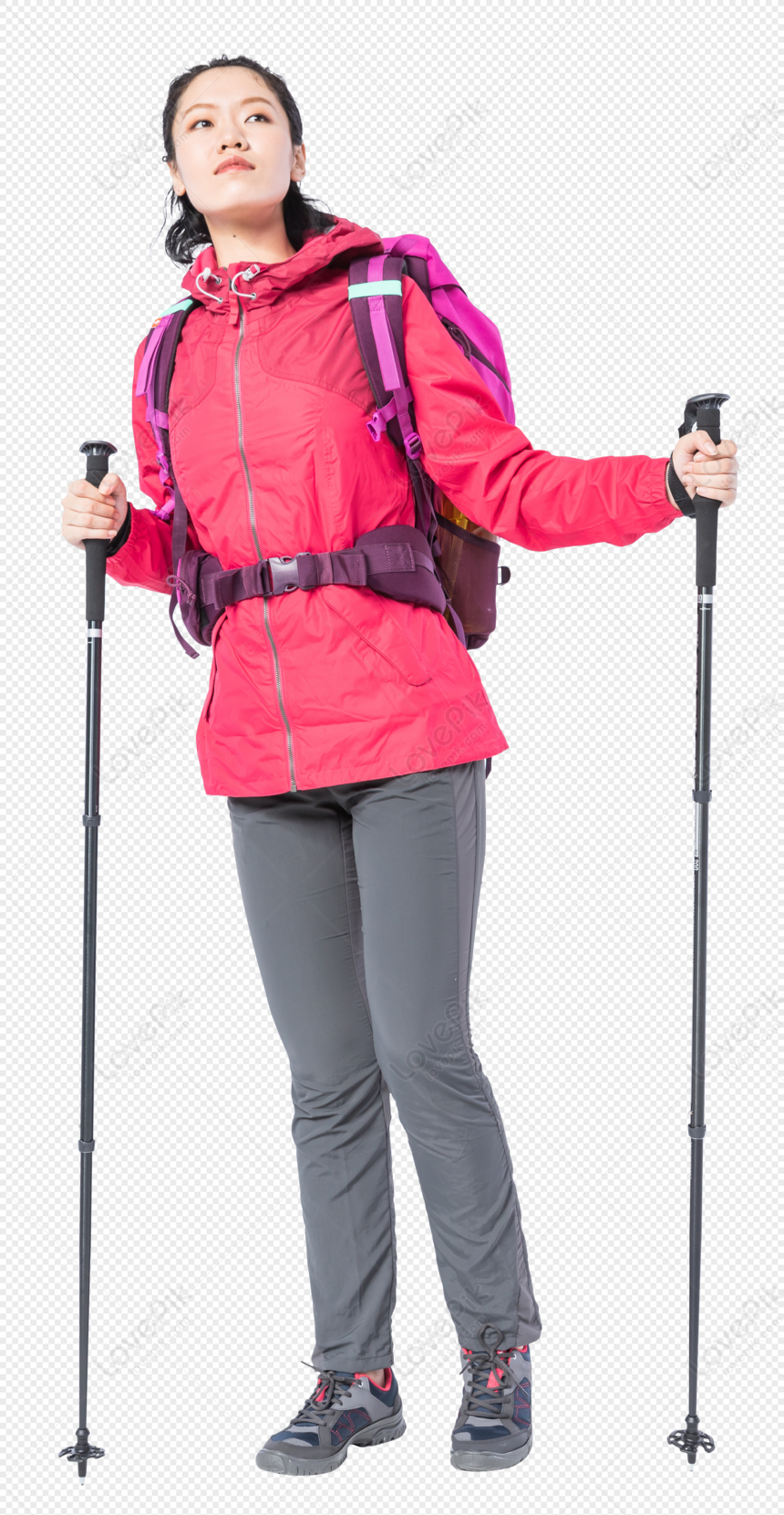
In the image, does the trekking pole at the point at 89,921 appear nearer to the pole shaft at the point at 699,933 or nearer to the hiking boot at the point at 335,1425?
the hiking boot at the point at 335,1425

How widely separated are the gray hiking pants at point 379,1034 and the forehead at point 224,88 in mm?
1499

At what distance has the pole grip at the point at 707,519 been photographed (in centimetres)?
263

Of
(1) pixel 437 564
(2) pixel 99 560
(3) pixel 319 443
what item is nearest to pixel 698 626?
(1) pixel 437 564

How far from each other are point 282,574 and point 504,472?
0.49 meters

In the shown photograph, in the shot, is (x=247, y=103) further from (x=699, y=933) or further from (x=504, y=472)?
(x=699, y=933)

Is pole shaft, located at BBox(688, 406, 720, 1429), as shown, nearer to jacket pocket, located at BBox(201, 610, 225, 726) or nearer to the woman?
the woman

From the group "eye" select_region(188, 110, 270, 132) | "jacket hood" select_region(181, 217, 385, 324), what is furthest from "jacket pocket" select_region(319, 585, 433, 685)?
"eye" select_region(188, 110, 270, 132)

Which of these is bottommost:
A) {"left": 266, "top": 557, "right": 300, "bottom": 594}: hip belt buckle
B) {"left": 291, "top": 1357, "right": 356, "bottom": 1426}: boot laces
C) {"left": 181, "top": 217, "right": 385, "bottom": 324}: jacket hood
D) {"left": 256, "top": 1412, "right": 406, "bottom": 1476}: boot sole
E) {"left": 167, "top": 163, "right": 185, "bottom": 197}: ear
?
{"left": 256, "top": 1412, "right": 406, "bottom": 1476}: boot sole

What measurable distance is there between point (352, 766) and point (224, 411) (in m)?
0.79

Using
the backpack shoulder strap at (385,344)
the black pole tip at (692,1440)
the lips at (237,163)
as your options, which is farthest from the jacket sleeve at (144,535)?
the black pole tip at (692,1440)

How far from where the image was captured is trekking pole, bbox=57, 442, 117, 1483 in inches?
116

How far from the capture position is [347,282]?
9.64 feet

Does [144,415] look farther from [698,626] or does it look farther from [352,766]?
[698,626]

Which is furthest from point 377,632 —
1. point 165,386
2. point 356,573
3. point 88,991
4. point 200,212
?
point 200,212
